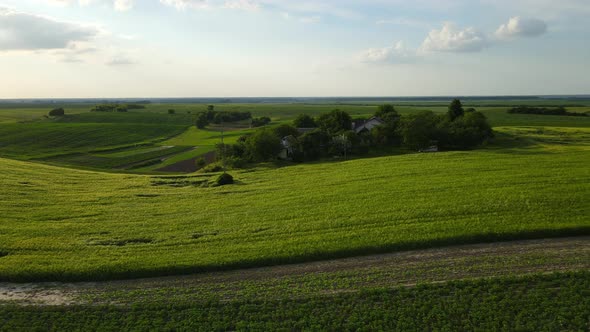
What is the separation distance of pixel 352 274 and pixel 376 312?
3.48 meters

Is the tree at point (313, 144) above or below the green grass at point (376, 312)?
above

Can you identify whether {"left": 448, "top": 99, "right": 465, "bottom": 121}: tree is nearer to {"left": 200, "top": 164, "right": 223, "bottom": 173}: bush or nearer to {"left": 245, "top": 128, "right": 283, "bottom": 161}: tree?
{"left": 245, "top": 128, "right": 283, "bottom": 161}: tree

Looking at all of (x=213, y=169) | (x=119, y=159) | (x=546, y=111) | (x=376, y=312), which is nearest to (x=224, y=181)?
(x=213, y=169)

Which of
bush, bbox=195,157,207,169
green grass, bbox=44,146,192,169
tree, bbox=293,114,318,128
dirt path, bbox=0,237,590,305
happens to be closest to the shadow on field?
dirt path, bbox=0,237,590,305

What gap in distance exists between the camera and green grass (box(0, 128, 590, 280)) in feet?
69.1

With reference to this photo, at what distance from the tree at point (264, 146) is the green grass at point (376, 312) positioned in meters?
45.8

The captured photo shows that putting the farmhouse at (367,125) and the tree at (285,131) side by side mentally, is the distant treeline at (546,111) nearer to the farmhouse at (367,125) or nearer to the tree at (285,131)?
the farmhouse at (367,125)

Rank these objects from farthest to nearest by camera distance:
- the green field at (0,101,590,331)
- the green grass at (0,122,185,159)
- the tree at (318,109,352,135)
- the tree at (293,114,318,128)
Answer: the tree at (293,114,318,128) < the tree at (318,109,352,135) < the green grass at (0,122,185,159) < the green field at (0,101,590,331)

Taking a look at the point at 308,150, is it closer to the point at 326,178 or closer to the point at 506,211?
the point at 326,178

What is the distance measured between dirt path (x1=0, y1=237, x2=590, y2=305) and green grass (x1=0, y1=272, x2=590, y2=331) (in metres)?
0.83

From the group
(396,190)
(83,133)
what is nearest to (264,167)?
(396,190)

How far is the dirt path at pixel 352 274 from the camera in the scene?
17.7m

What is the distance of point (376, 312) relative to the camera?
49.9 ft

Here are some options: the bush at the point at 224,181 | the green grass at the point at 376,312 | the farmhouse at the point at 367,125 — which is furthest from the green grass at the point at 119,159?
the green grass at the point at 376,312
